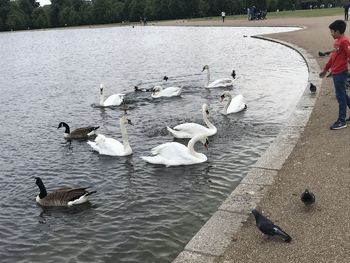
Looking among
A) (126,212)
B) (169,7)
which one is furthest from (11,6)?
(126,212)

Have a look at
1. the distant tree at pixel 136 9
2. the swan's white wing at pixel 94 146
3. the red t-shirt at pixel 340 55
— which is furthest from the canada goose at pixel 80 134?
the distant tree at pixel 136 9

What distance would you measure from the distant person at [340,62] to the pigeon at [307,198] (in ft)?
13.5

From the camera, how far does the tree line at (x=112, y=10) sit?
89562mm

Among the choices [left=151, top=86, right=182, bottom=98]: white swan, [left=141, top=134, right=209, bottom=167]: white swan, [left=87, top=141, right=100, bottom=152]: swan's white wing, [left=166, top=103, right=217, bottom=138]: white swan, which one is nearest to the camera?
[left=141, top=134, right=209, bottom=167]: white swan

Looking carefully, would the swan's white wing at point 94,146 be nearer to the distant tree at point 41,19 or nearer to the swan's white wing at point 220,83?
the swan's white wing at point 220,83

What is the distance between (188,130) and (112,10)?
9788 cm

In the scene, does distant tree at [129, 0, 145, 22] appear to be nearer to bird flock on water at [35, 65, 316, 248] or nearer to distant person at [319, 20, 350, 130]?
bird flock on water at [35, 65, 316, 248]

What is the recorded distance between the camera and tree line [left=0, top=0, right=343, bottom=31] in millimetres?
89562

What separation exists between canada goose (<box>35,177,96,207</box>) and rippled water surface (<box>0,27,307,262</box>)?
16cm

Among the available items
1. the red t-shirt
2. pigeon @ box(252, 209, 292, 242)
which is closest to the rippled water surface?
pigeon @ box(252, 209, 292, 242)

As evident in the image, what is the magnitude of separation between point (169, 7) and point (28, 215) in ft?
300

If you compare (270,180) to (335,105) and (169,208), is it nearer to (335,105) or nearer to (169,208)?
(169,208)

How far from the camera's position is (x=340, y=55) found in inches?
393

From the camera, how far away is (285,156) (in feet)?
30.5
